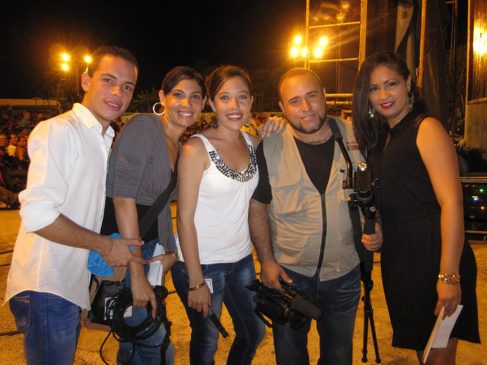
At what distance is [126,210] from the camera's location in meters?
2.08

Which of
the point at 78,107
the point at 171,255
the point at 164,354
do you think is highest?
the point at 78,107

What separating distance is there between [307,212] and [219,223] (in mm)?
523

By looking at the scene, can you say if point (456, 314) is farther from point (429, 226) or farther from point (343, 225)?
point (343, 225)

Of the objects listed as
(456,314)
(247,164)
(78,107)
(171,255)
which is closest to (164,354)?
(171,255)

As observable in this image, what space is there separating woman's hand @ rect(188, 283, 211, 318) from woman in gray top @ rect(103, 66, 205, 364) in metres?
0.21

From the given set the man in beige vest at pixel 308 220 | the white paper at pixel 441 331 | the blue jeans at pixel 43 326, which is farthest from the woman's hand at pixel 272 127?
the blue jeans at pixel 43 326

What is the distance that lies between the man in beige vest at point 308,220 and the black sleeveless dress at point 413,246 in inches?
6.6

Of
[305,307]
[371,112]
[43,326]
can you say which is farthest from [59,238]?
[371,112]

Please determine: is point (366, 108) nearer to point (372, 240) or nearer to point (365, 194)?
point (365, 194)

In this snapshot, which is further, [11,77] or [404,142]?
[11,77]

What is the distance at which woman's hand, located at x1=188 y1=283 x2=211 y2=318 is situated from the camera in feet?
7.40

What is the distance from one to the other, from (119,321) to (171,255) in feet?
1.47

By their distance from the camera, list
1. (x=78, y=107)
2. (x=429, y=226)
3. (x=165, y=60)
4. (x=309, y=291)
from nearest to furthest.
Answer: (x=78, y=107)
(x=429, y=226)
(x=309, y=291)
(x=165, y=60)

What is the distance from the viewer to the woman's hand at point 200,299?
2.26m
